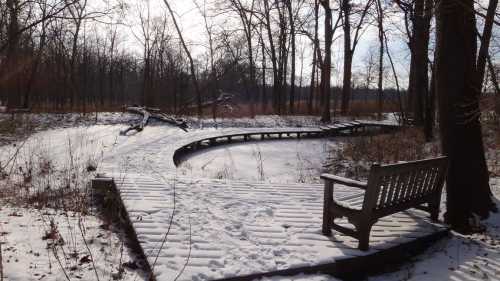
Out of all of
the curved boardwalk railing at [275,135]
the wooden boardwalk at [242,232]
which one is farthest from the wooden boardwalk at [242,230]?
the curved boardwalk railing at [275,135]

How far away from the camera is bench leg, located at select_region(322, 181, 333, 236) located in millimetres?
4293

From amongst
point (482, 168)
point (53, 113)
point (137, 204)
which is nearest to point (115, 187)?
point (137, 204)

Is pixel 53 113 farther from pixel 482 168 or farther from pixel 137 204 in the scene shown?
pixel 482 168

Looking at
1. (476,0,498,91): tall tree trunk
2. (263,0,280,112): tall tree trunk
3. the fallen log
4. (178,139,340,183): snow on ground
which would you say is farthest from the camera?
Result: (263,0,280,112): tall tree trunk

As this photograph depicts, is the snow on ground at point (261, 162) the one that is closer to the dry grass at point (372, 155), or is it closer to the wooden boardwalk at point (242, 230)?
the dry grass at point (372, 155)

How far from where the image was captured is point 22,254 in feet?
11.2

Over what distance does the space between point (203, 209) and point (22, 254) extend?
2099 millimetres

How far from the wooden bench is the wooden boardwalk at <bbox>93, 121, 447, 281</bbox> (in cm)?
22

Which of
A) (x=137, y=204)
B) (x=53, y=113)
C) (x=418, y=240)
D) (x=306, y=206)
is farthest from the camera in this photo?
(x=53, y=113)

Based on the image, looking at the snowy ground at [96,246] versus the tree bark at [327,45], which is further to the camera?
the tree bark at [327,45]

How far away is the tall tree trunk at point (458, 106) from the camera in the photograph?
5.23 m

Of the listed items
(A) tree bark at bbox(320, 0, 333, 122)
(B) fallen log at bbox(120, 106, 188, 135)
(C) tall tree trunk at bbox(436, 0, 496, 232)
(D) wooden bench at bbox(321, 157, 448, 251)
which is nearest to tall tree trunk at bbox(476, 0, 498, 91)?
(C) tall tree trunk at bbox(436, 0, 496, 232)

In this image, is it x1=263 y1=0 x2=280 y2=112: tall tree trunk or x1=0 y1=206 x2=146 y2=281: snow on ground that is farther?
x1=263 y1=0 x2=280 y2=112: tall tree trunk

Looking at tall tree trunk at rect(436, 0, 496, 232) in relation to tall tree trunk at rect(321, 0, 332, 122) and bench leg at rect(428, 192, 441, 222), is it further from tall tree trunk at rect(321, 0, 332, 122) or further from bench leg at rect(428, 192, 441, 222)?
tall tree trunk at rect(321, 0, 332, 122)
